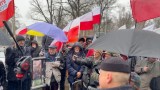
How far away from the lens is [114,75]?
268 cm

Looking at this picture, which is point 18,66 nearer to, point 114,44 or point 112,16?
point 114,44

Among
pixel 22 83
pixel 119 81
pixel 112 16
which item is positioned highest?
pixel 112 16

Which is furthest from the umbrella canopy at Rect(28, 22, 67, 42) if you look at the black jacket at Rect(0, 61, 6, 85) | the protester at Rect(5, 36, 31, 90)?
the black jacket at Rect(0, 61, 6, 85)

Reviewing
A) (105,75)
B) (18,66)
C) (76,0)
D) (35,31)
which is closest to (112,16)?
→ (76,0)

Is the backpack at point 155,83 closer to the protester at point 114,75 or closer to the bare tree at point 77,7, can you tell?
the protester at point 114,75

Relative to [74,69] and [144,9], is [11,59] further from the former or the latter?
[144,9]

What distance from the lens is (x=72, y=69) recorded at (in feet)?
26.8

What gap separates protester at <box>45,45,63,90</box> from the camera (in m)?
8.13

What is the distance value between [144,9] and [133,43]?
1.30 m

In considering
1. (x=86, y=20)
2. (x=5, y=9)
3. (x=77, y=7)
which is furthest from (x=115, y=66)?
(x=77, y=7)

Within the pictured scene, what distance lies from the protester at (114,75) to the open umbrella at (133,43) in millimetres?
2361

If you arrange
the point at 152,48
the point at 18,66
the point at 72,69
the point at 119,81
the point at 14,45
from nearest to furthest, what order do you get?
the point at 119,81
the point at 152,48
the point at 18,66
the point at 14,45
the point at 72,69

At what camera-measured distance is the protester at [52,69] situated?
26.7ft

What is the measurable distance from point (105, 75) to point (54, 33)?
6.13 m
